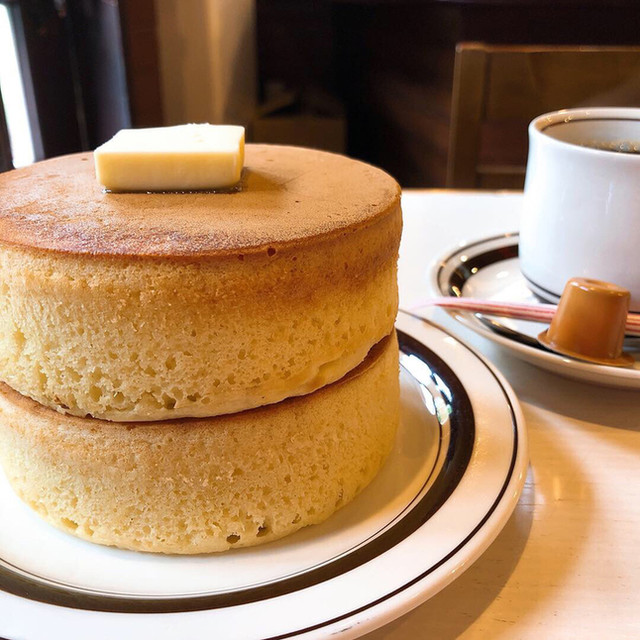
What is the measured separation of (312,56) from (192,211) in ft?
15.5

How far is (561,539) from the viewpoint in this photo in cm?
64

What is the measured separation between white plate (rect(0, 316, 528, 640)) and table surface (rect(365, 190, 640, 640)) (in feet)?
0.18

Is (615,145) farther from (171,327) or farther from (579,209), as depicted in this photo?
(171,327)

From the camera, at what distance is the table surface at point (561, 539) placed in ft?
1.81

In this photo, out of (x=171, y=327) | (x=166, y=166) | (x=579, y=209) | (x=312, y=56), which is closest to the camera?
(x=171, y=327)

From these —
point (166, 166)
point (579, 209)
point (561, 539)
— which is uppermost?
point (166, 166)

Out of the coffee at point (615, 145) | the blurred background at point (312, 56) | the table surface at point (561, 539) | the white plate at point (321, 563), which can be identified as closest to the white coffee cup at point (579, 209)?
the coffee at point (615, 145)

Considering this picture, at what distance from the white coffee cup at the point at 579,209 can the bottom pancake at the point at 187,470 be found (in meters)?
0.48

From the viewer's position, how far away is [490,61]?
1.98m

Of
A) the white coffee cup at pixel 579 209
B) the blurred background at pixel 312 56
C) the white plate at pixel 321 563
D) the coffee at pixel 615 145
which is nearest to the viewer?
the white plate at pixel 321 563

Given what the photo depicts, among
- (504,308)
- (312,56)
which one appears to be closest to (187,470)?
(504,308)

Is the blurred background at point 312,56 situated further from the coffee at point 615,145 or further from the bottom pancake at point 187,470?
the bottom pancake at point 187,470

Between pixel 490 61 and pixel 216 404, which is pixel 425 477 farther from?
A: pixel 490 61

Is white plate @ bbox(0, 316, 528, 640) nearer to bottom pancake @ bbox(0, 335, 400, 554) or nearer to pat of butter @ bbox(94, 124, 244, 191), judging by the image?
bottom pancake @ bbox(0, 335, 400, 554)
